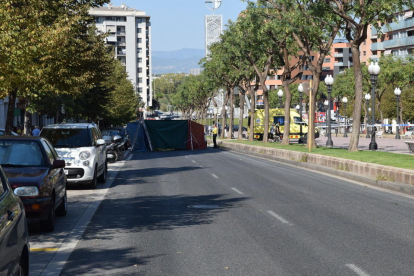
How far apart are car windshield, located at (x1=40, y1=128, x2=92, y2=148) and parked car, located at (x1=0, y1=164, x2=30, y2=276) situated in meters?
12.1

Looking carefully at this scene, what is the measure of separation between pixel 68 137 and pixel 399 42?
8654 cm

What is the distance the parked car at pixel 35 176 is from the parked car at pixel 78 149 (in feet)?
16.3

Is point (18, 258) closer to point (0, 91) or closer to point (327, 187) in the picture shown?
point (327, 187)

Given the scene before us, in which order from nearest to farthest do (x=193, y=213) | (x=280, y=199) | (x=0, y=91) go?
(x=193, y=213) → (x=280, y=199) → (x=0, y=91)

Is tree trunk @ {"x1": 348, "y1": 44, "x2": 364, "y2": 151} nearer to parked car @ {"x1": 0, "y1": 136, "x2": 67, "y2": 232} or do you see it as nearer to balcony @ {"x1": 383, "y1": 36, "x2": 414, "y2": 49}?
parked car @ {"x1": 0, "y1": 136, "x2": 67, "y2": 232}

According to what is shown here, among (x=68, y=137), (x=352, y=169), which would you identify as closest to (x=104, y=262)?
(x=68, y=137)

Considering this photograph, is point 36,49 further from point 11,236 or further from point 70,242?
point 11,236

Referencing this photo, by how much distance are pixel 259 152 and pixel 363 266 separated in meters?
31.4

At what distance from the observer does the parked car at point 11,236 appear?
4.80 m

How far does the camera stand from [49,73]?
2130cm

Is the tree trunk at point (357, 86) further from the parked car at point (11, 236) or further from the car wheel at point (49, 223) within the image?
the parked car at point (11, 236)

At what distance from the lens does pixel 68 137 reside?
1798cm

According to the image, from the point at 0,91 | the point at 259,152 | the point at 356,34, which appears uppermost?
the point at 356,34

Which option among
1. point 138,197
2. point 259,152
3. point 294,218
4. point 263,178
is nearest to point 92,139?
point 138,197
